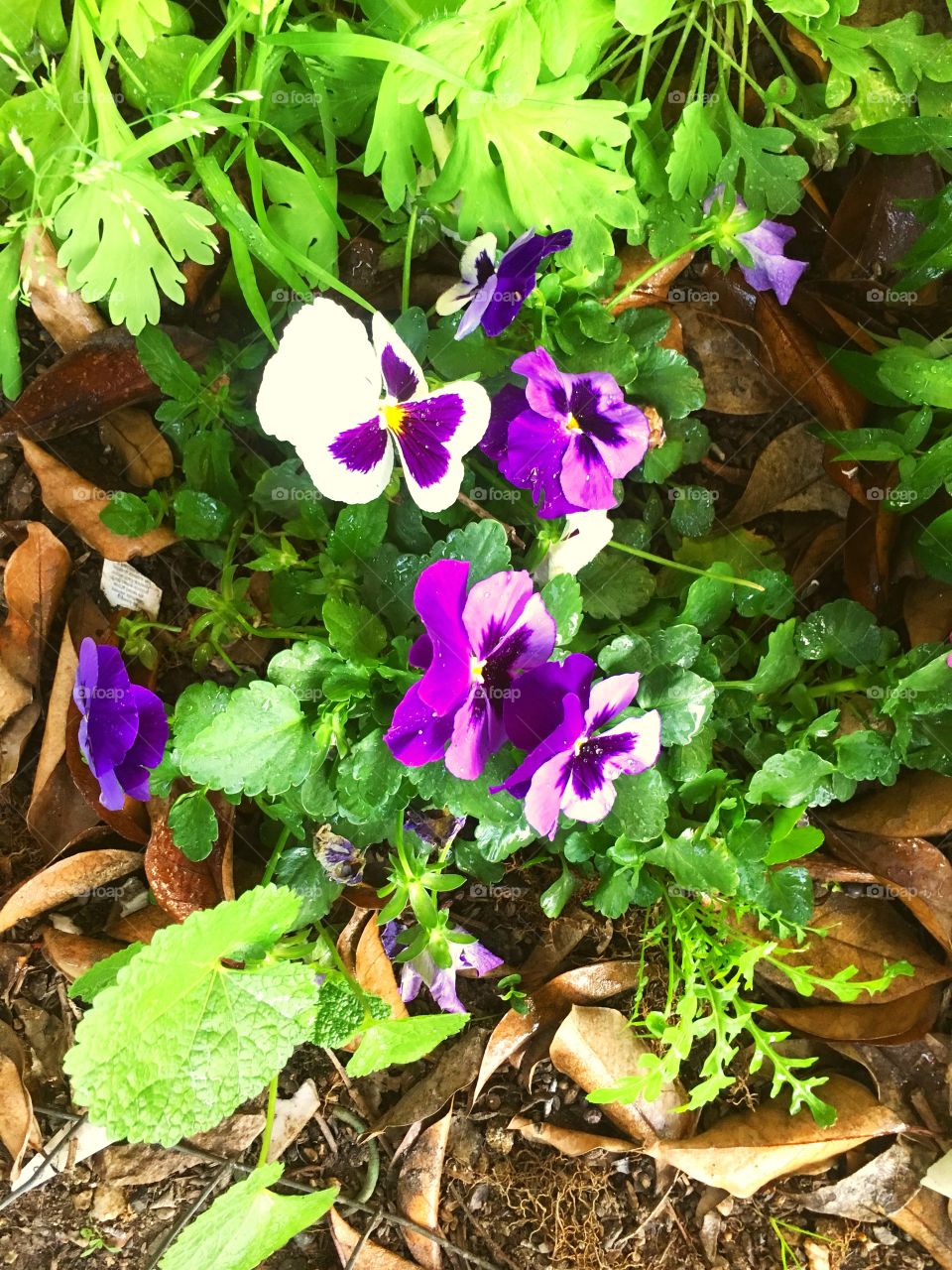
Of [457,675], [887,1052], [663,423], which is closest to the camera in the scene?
[457,675]

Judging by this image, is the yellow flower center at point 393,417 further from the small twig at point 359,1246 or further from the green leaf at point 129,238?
the small twig at point 359,1246

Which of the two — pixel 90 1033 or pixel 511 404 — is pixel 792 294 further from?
pixel 90 1033

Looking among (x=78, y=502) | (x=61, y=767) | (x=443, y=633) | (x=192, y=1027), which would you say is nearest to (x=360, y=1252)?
(x=192, y=1027)

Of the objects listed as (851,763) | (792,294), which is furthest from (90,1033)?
(792,294)

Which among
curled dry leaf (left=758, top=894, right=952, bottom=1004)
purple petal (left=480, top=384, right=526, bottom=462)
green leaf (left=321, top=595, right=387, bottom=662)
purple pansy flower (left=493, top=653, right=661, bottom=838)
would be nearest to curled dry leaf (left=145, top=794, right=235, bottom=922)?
green leaf (left=321, top=595, right=387, bottom=662)

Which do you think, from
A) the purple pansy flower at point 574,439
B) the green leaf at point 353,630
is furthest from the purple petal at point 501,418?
the green leaf at point 353,630

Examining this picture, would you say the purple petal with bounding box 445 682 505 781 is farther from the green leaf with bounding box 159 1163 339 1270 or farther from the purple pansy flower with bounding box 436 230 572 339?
the green leaf with bounding box 159 1163 339 1270

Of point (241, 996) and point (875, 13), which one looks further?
point (875, 13)
